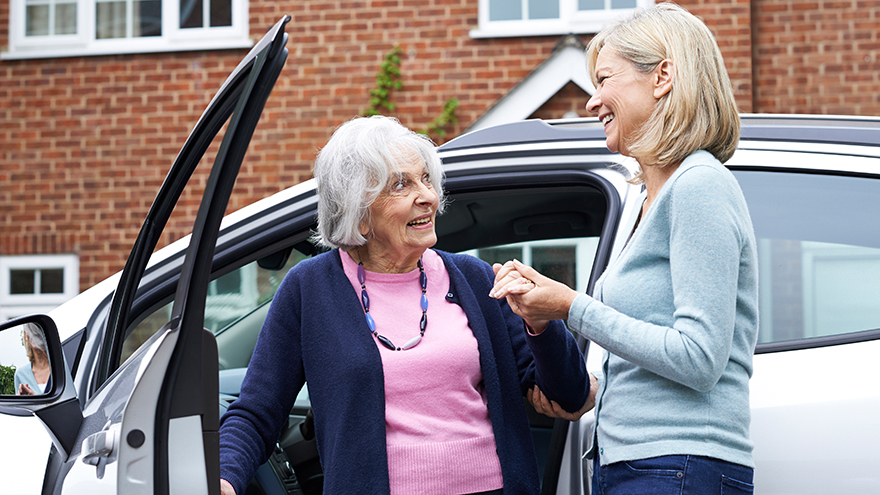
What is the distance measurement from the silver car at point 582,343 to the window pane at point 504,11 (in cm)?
443

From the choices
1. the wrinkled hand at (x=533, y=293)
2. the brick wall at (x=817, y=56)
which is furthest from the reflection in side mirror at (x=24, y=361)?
the brick wall at (x=817, y=56)

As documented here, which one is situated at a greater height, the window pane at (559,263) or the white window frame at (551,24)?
the white window frame at (551,24)

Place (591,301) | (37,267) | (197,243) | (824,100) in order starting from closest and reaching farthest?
(197,243) → (591,301) → (824,100) → (37,267)

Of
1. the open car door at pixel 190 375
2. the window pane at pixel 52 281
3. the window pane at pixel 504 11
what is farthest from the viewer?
the window pane at pixel 52 281

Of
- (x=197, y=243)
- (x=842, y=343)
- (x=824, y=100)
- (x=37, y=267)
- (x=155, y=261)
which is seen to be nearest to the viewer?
(x=197, y=243)

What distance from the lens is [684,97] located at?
1.32m

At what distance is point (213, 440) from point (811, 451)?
3.71ft

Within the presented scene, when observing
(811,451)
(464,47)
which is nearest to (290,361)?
(811,451)

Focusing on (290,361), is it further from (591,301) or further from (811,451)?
(811,451)

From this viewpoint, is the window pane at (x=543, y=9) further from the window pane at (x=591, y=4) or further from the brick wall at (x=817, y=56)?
the brick wall at (x=817, y=56)

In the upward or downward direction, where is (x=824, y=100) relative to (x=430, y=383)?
upward

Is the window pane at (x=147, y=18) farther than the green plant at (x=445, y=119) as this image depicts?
Yes

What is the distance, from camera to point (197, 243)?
3.72ft

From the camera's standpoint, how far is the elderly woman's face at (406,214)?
5.57ft
